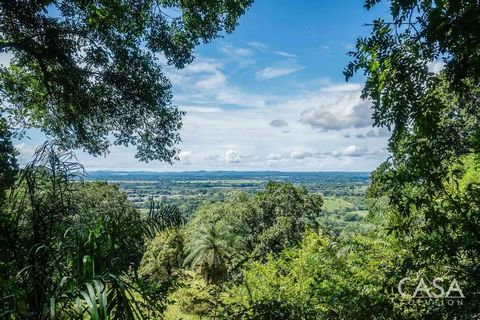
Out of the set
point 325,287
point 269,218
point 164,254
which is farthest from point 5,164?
point 269,218

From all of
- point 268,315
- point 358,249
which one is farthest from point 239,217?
point 268,315

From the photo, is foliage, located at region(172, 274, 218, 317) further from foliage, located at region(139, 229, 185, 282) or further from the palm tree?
foliage, located at region(139, 229, 185, 282)

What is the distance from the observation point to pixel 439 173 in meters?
3.27

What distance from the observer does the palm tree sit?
25.2m

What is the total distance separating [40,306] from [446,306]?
150 inches

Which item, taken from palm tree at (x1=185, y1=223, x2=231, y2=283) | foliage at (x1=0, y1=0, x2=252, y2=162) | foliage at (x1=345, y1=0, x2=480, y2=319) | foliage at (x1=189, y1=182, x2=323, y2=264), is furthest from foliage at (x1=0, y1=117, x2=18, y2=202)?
foliage at (x1=189, y1=182, x2=323, y2=264)

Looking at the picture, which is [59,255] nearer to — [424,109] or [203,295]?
[424,109]

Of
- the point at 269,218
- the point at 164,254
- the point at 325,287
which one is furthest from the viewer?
the point at 269,218

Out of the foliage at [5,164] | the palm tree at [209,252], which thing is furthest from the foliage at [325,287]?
the palm tree at [209,252]

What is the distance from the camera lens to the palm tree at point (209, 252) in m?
25.2

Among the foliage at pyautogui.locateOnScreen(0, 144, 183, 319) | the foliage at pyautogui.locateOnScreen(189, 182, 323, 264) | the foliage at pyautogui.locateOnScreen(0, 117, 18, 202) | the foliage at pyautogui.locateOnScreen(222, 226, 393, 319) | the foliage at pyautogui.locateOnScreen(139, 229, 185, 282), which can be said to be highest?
the foliage at pyautogui.locateOnScreen(0, 117, 18, 202)

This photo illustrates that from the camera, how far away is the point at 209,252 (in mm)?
25500

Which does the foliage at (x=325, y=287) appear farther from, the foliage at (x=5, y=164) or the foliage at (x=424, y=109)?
the foliage at (x=5, y=164)

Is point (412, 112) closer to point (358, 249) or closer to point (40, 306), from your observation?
point (40, 306)
